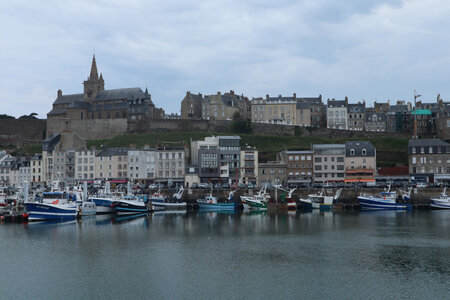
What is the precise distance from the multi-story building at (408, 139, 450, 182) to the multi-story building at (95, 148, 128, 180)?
137 feet

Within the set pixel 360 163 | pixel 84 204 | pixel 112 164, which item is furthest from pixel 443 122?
pixel 84 204

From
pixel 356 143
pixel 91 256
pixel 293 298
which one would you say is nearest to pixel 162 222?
pixel 91 256

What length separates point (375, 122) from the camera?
97.4 m

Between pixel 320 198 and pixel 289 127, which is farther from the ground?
pixel 289 127

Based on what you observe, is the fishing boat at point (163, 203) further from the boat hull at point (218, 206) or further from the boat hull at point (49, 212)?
the boat hull at point (49, 212)

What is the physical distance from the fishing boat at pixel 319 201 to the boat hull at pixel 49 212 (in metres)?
27.4

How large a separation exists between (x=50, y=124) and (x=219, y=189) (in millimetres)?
47935

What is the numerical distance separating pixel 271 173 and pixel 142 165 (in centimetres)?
1955

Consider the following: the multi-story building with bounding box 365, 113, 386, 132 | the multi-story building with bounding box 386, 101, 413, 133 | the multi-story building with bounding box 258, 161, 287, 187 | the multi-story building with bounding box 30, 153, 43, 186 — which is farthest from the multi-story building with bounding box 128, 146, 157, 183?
the multi-story building with bounding box 386, 101, 413, 133

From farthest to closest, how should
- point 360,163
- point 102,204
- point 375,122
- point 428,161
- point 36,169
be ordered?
point 375,122, point 36,169, point 360,163, point 428,161, point 102,204

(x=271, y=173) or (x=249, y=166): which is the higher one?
(x=249, y=166)

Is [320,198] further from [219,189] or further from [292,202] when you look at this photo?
[219,189]

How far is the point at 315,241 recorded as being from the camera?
38375mm

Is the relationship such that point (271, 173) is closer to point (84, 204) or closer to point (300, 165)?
point (300, 165)
